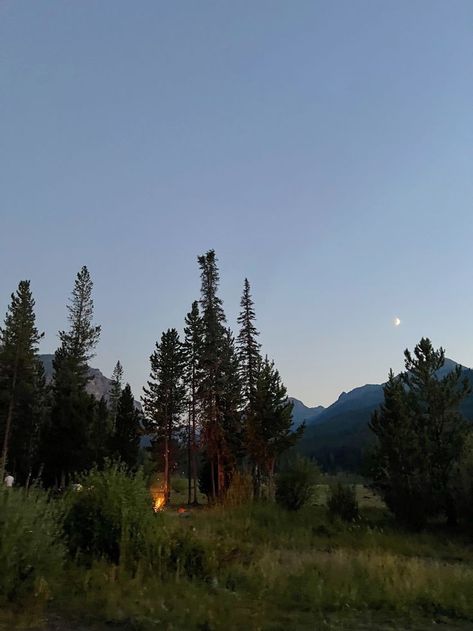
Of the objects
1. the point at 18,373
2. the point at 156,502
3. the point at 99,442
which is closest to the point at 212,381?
the point at 99,442

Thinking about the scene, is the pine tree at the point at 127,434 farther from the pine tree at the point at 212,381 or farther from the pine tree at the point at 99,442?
the pine tree at the point at 212,381

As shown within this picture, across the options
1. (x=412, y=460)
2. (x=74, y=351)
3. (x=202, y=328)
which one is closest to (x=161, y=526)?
(x=412, y=460)

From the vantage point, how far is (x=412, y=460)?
75.6ft

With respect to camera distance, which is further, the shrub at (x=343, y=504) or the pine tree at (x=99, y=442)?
the pine tree at (x=99, y=442)

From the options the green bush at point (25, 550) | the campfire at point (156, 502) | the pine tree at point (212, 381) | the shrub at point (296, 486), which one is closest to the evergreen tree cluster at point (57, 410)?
the pine tree at point (212, 381)

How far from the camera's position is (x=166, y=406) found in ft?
163

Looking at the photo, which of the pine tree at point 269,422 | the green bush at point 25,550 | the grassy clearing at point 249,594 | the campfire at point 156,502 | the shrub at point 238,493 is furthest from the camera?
the pine tree at point 269,422

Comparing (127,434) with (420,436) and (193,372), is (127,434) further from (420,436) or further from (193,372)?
(420,436)

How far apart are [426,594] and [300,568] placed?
244 cm

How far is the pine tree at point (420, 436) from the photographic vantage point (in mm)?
21734

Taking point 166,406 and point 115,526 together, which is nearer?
point 115,526

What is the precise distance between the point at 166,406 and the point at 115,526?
40742 millimetres

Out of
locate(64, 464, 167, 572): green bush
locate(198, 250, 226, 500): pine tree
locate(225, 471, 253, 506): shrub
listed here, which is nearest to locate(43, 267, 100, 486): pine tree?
locate(198, 250, 226, 500): pine tree

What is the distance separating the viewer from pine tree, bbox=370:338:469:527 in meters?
21.7
